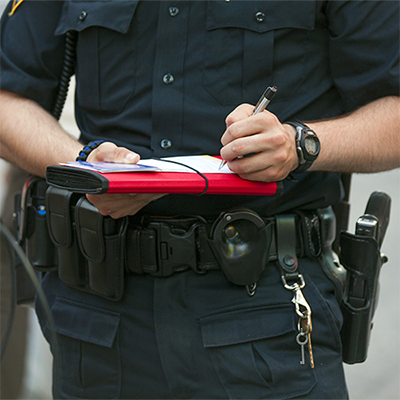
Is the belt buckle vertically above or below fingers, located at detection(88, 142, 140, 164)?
below

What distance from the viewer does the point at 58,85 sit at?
47.9 inches

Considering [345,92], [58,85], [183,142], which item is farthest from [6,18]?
[345,92]

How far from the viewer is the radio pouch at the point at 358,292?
42.6 inches

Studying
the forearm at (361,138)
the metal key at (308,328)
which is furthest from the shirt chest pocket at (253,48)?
the metal key at (308,328)

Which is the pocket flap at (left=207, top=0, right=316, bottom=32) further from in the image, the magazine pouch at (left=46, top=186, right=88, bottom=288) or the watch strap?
the magazine pouch at (left=46, top=186, right=88, bottom=288)

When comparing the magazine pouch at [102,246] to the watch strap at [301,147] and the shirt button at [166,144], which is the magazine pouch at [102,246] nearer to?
the shirt button at [166,144]

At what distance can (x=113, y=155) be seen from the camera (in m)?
Answer: 0.85

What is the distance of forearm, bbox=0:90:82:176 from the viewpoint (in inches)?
41.7

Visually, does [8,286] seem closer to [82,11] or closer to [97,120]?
[97,120]

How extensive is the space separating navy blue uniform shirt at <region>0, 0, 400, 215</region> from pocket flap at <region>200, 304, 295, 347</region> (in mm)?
210

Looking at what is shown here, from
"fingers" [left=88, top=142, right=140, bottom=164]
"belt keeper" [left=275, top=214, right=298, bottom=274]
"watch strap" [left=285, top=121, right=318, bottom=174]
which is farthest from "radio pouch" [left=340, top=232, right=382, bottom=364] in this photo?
"fingers" [left=88, top=142, right=140, bottom=164]

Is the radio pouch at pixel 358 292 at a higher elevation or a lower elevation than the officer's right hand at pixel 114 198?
lower

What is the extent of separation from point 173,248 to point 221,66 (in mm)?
393

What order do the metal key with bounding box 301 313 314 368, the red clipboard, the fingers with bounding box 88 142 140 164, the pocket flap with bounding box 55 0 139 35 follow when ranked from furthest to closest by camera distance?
the pocket flap with bounding box 55 0 139 35 < the metal key with bounding box 301 313 314 368 < the fingers with bounding box 88 142 140 164 < the red clipboard
